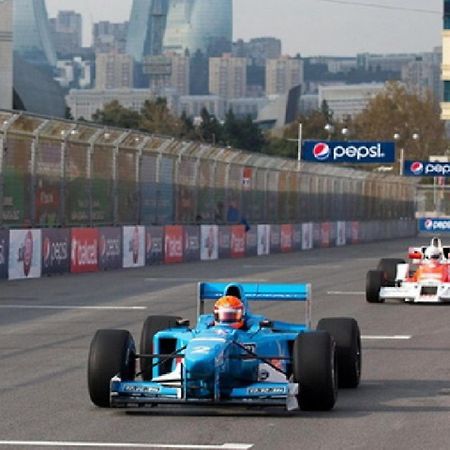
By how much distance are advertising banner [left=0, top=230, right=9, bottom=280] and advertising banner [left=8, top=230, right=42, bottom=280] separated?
0.14m

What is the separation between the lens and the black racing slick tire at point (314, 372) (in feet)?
37.6

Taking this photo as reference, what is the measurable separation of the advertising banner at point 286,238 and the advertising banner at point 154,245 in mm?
13918

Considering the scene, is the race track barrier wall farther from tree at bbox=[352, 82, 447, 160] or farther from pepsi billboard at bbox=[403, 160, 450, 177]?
tree at bbox=[352, 82, 447, 160]

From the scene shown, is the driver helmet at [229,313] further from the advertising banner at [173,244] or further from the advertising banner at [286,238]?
the advertising banner at [286,238]

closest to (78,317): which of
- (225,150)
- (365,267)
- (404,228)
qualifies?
(365,267)

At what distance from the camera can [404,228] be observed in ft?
267

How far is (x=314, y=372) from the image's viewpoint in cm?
1147

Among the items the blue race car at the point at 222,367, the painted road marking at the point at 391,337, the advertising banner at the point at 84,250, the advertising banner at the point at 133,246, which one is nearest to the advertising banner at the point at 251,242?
the advertising banner at the point at 133,246

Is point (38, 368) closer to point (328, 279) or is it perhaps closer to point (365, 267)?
point (328, 279)

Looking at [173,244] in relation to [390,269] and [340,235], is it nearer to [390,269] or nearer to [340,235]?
[390,269]

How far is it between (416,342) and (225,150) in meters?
29.0

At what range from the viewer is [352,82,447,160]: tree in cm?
13225

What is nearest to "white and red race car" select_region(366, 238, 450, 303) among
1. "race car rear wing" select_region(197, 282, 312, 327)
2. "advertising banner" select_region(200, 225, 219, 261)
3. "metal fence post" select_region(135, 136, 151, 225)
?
"race car rear wing" select_region(197, 282, 312, 327)

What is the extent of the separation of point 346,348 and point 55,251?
19.4m
